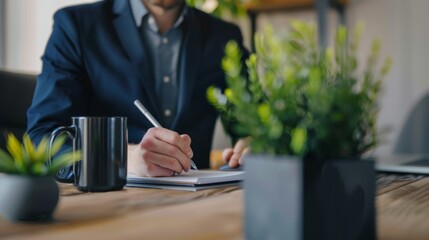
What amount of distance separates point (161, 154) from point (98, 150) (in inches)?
6.6

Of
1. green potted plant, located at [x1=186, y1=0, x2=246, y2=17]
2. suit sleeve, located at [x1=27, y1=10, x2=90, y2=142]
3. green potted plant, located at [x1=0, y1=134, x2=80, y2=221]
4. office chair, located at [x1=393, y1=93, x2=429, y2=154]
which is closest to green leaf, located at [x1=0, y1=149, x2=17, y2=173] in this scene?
green potted plant, located at [x1=0, y1=134, x2=80, y2=221]

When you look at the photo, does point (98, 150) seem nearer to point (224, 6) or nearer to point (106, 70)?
point (106, 70)

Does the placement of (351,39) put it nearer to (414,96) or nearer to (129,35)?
(129,35)

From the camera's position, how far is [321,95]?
439 mm

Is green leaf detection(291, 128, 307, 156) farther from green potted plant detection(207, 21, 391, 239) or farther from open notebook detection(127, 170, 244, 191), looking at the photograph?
open notebook detection(127, 170, 244, 191)

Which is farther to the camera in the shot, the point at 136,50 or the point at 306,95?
the point at 136,50

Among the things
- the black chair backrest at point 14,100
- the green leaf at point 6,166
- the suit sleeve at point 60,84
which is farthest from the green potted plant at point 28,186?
the black chair backrest at point 14,100

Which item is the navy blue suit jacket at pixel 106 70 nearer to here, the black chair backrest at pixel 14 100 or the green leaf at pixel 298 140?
the black chair backrest at pixel 14 100

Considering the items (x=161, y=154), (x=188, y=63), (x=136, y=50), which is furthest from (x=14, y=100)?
(x=161, y=154)

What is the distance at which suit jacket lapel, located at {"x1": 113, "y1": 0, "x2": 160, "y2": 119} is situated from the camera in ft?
5.02

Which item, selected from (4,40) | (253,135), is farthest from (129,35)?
(253,135)

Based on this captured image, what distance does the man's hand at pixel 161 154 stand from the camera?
1000mm

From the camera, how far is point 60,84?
4.73 feet

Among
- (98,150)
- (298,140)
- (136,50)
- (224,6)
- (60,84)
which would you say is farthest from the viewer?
(224,6)
